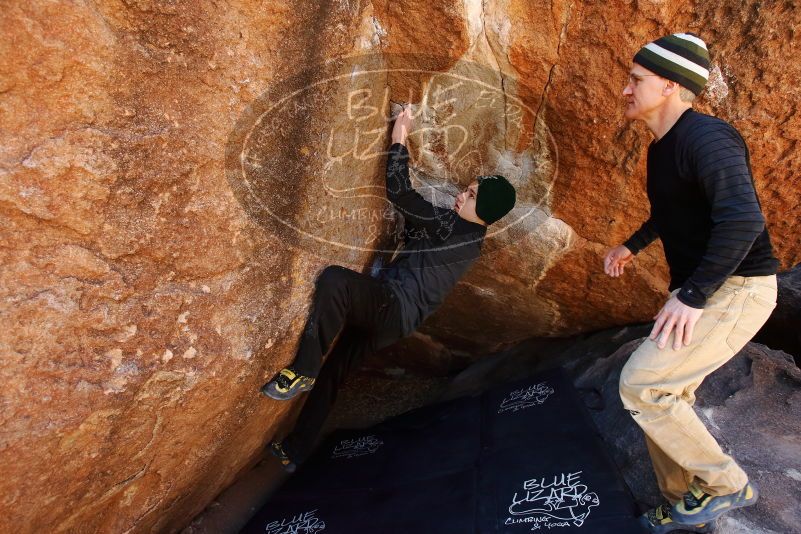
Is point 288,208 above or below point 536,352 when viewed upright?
above

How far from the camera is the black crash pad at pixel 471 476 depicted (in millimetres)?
2424

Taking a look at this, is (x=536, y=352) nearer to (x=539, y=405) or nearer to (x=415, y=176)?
(x=539, y=405)

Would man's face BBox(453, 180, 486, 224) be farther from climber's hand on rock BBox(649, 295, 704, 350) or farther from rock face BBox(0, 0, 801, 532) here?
climber's hand on rock BBox(649, 295, 704, 350)

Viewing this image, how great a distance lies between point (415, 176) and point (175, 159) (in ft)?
3.79

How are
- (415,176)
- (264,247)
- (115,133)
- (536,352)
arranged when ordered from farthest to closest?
(536,352) < (415,176) < (264,247) < (115,133)

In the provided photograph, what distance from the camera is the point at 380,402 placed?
3.91 m

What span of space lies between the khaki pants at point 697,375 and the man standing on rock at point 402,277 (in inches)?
31.8

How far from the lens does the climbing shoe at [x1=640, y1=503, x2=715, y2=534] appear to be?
2.24m

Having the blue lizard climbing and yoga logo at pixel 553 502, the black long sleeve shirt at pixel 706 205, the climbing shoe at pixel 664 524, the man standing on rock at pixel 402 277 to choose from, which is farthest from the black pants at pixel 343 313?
the climbing shoe at pixel 664 524

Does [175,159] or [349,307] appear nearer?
[175,159]

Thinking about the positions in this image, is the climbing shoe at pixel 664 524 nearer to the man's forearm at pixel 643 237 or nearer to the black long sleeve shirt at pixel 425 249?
the man's forearm at pixel 643 237

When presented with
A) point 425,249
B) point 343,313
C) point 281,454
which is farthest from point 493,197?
point 281,454

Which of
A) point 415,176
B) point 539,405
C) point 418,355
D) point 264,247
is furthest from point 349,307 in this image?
point 418,355

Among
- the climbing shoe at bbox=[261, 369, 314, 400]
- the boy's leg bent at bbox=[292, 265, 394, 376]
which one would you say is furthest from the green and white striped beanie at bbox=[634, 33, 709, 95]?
the climbing shoe at bbox=[261, 369, 314, 400]
